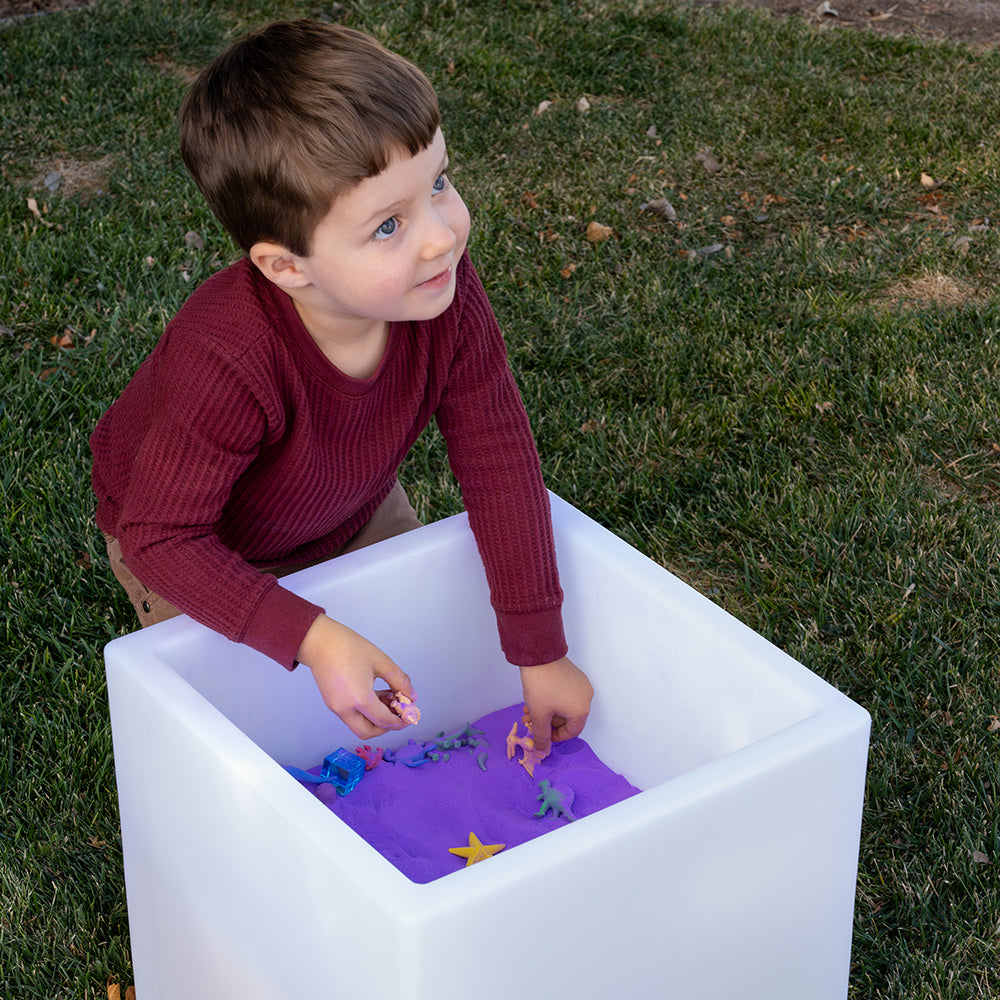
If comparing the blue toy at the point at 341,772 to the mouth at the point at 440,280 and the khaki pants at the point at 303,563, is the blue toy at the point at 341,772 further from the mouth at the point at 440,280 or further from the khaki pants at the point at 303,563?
the mouth at the point at 440,280

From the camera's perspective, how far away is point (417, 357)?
5.84 ft

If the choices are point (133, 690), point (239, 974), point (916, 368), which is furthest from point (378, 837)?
point (916, 368)

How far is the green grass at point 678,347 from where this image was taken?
6.88ft

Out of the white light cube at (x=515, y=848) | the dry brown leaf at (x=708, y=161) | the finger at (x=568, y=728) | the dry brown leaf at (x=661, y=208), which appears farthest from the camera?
the dry brown leaf at (x=708, y=161)

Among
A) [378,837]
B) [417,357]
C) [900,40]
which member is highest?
[417,357]

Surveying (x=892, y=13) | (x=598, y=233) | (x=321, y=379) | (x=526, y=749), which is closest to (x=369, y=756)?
(x=526, y=749)

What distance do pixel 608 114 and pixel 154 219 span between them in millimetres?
1509

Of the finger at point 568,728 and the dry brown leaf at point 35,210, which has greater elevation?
the finger at point 568,728

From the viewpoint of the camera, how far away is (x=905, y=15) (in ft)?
18.1

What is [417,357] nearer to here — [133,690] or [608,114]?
[133,690]

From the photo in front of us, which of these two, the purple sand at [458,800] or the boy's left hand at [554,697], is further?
the boy's left hand at [554,697]

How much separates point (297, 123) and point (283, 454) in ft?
1.38

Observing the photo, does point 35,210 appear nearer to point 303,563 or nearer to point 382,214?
point 303,563

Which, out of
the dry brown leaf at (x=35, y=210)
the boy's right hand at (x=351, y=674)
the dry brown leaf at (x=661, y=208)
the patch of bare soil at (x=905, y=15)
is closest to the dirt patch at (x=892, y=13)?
the patch of bare soil at (x=905, y=15)
